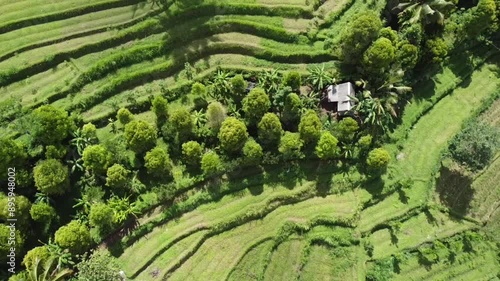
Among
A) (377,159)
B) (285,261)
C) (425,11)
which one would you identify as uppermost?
(425,11)

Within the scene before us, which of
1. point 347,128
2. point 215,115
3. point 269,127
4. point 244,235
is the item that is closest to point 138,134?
point 215,115

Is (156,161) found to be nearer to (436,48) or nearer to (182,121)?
(182,121)

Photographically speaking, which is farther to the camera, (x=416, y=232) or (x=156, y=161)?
(x=416, y=232)

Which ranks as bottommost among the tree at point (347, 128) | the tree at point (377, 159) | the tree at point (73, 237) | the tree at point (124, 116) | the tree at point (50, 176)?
the tree at point (73, 237)

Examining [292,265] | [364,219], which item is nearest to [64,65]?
[292,265]

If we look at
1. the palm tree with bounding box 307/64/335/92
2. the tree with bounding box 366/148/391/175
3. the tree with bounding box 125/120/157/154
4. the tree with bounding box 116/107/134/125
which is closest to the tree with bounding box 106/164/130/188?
the tree with bounding box 125/120/157/154

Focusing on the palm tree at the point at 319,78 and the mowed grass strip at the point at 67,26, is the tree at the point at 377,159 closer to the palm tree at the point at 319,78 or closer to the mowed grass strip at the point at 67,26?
the palm tree at the point at 319,78

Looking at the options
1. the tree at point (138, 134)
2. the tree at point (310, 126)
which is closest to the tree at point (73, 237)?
the tree at point (138, 134)
